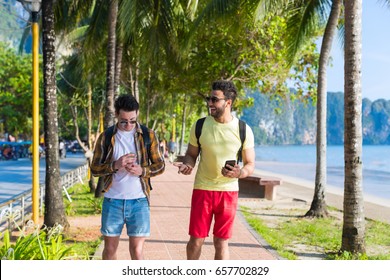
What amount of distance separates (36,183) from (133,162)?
14.5 feet

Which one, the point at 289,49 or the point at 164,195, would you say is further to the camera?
the point at 164,195

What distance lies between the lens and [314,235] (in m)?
8.25

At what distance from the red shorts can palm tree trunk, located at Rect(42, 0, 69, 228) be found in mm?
4190

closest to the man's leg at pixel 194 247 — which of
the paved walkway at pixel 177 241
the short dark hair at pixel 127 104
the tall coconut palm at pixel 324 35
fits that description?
the short dark hair at pixel 127 104

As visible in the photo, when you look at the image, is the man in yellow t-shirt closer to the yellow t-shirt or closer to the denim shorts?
the yellow t-shirt

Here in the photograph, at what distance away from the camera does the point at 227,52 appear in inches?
632

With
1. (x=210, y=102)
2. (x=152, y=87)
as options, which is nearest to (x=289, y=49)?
(x=210, y=102)

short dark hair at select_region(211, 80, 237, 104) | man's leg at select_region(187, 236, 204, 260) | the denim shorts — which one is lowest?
man's leg at select_region(187, 236, 204, 260)

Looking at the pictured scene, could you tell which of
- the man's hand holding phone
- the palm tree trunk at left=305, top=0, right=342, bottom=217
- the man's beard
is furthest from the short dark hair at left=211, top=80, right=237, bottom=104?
the palm tree trunk at left=305, top=0, right=342, bottom=217

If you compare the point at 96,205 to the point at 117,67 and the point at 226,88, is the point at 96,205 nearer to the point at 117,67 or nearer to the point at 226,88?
the point at 117,67

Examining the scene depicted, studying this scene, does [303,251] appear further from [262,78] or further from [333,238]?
[262,78]

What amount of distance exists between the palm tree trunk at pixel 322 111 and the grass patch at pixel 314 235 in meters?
0.33

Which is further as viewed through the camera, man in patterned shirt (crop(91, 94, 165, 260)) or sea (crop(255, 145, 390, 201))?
sea (crop(255, 145, 390, 201))

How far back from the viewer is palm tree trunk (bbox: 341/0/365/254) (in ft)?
21.3
